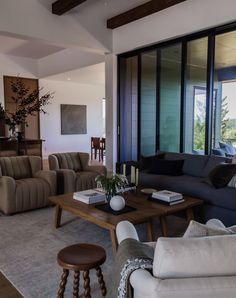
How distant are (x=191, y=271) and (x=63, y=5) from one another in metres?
5.02

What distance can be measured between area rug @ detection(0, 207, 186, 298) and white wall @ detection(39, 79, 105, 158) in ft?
20.0

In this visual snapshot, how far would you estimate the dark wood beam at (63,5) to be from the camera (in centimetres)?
A: 491

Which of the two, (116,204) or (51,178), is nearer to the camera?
(116,204)

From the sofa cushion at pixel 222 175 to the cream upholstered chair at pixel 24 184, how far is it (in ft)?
7.48

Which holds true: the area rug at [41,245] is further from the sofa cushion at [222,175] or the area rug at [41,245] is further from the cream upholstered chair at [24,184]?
the sofa cushion at [222,175]

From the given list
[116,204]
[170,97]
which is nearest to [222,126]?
[170,97]

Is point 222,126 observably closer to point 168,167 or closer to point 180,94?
point 180,94

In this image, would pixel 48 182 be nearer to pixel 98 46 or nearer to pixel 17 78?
pixel 98 46

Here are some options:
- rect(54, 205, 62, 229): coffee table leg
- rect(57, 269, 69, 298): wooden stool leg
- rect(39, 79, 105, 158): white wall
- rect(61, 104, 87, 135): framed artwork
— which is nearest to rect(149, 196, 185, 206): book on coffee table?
rect(54, 205, 62, 229): coffee table leg

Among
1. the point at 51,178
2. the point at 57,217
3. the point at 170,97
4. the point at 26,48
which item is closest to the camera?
the point at 57,217

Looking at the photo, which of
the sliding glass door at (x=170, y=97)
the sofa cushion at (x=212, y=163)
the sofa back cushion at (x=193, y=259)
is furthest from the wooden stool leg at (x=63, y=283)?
the sliding glass door at (x=170, y=97)

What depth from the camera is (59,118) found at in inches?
408

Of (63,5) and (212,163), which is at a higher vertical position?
(63,5)

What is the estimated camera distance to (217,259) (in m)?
1.22
